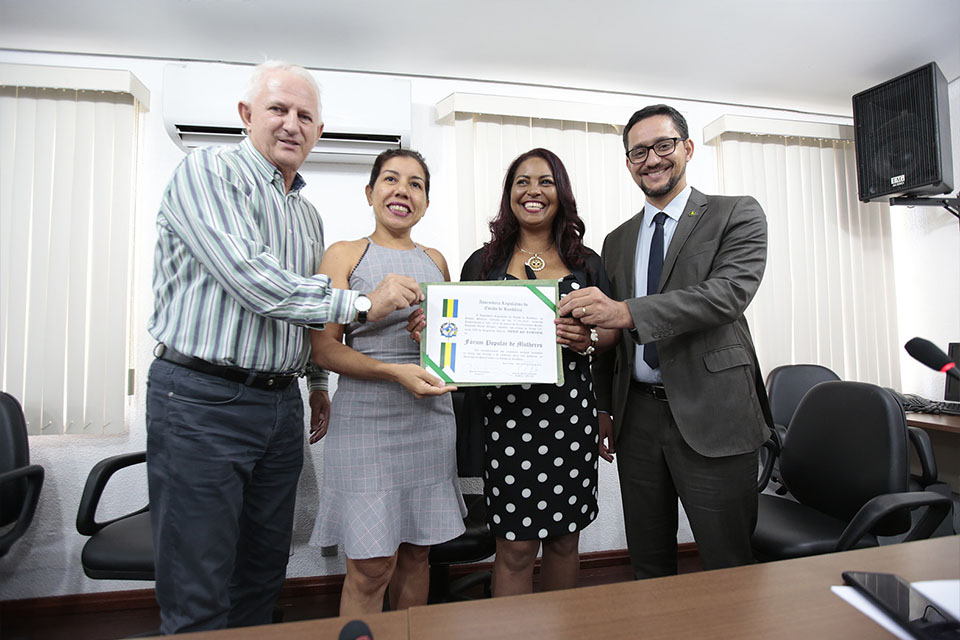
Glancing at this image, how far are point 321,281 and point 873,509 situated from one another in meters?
1.85

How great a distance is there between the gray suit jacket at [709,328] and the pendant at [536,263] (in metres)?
0.35

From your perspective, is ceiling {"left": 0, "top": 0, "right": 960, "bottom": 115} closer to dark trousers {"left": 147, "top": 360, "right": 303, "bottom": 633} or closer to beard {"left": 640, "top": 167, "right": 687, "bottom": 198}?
beard {"left": 640, "top": 167, "right": 687, "bottom": 198}

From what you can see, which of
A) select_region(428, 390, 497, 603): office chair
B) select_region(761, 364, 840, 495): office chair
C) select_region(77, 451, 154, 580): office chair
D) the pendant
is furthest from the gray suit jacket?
select_region(77, 451, 154, 580): office chair

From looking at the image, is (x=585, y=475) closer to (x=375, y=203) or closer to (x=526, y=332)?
(x=526, y=332)

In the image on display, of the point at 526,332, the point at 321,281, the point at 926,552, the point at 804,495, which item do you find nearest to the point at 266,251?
the point at 321,281

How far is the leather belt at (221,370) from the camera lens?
1.31 metres

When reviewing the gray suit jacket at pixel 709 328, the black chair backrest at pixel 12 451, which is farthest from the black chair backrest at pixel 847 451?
the black chair backrest at pixel 12 451

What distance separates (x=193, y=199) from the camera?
132 centimetres

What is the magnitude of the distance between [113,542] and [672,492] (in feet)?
6.61

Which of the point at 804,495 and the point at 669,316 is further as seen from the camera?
the point at 804,495

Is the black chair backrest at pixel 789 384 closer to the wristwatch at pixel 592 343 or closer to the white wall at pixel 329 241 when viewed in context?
the white wall at pixel 329 241

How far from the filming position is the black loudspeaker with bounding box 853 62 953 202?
2.75 meters

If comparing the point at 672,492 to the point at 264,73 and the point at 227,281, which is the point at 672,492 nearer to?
the point at 227,281

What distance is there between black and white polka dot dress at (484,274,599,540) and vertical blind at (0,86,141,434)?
81.8 inches
